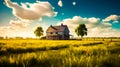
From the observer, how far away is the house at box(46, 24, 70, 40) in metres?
70.4

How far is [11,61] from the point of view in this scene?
669cm

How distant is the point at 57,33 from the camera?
239 ft

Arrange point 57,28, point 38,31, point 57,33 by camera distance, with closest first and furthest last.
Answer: point 57,33, point 57,28, point 38,31

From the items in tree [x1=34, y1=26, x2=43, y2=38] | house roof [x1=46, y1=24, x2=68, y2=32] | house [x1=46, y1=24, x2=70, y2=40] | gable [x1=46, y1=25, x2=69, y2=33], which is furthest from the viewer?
tree [x1=34, y1=26, x2=43, y2=38]

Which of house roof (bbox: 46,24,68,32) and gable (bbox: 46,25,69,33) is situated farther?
house roof (bbox: 46,24,68,32)

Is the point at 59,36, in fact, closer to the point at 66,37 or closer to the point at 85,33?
the point at 66,37

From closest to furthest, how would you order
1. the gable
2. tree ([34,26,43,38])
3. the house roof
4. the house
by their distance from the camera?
the house < the gable < the house roof < tree ([34,26,43,38])

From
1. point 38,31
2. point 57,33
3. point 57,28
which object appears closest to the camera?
point 57,33

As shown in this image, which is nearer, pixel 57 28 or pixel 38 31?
pixel 57 28

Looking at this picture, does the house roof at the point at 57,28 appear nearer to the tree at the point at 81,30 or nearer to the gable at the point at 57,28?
the gable at the point at 57,28

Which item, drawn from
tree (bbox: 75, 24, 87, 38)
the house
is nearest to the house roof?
the house

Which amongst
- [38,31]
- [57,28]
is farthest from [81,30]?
[38,31]

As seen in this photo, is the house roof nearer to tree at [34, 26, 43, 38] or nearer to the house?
the house

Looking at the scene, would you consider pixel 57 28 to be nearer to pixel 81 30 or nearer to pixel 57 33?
pixel 57 33
